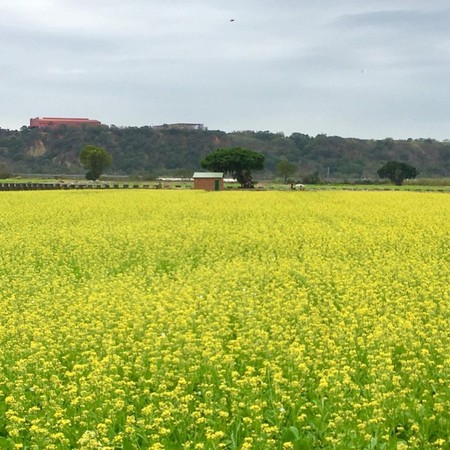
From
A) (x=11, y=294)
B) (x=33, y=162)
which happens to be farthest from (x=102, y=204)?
(x=33, y=162)

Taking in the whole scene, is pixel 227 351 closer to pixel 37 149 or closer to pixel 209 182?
pixel 209 182

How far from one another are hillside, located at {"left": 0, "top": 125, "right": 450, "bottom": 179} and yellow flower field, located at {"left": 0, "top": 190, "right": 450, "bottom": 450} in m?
113

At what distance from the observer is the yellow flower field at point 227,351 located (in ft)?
→ 19.8

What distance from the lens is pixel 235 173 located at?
3290 inches

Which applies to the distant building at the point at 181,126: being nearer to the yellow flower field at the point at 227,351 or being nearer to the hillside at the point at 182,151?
the hillside at the point at 182,151

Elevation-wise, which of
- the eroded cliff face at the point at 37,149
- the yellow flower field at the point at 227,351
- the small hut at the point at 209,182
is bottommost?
the yellow flower field at the point at 227,351

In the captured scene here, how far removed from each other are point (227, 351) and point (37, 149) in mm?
139585

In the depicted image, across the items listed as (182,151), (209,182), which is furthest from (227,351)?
(182,151)

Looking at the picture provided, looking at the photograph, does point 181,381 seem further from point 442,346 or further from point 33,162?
point 33,162

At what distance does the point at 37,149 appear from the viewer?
142 metres

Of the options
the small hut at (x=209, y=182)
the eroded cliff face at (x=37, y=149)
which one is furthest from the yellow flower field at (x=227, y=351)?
the eroded cliff face at (x=37, y=149)

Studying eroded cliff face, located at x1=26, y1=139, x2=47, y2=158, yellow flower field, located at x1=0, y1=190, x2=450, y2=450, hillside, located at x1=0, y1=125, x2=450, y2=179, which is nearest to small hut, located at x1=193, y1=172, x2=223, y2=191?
yellow flower field, located at x1=0, y1=190, x2=450, y2=450

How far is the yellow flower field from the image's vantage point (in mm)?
6043

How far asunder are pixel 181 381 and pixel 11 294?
6257 mm
